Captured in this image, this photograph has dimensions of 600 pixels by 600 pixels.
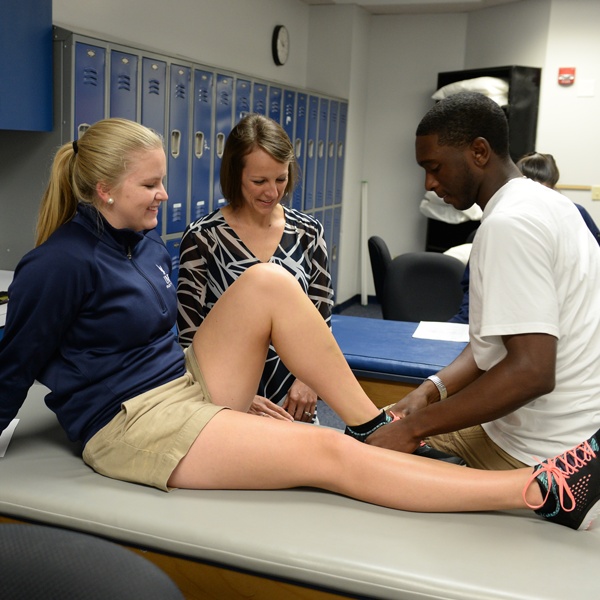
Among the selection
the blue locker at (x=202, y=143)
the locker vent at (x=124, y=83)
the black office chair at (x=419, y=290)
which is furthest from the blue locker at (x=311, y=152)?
the locker vent at (x=124, y=83)

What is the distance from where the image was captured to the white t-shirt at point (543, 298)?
122cm

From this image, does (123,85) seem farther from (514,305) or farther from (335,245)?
(335,245)

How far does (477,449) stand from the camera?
1570mm

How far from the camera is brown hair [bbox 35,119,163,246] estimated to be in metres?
1.47

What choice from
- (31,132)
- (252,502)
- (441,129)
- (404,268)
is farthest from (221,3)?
(252,502)

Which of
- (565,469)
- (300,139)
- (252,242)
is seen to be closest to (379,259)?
(252,242)

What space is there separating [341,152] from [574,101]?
198cm

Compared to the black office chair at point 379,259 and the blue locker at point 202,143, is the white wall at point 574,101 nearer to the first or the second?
the black office chair at point 379,259

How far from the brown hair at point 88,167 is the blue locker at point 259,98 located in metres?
2.65

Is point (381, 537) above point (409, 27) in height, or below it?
below

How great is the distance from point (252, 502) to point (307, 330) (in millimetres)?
416

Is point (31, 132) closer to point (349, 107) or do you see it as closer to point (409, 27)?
point (349, 107)

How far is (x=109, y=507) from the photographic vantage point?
1254 mm

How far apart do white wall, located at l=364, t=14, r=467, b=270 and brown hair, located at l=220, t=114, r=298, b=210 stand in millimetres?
4419
